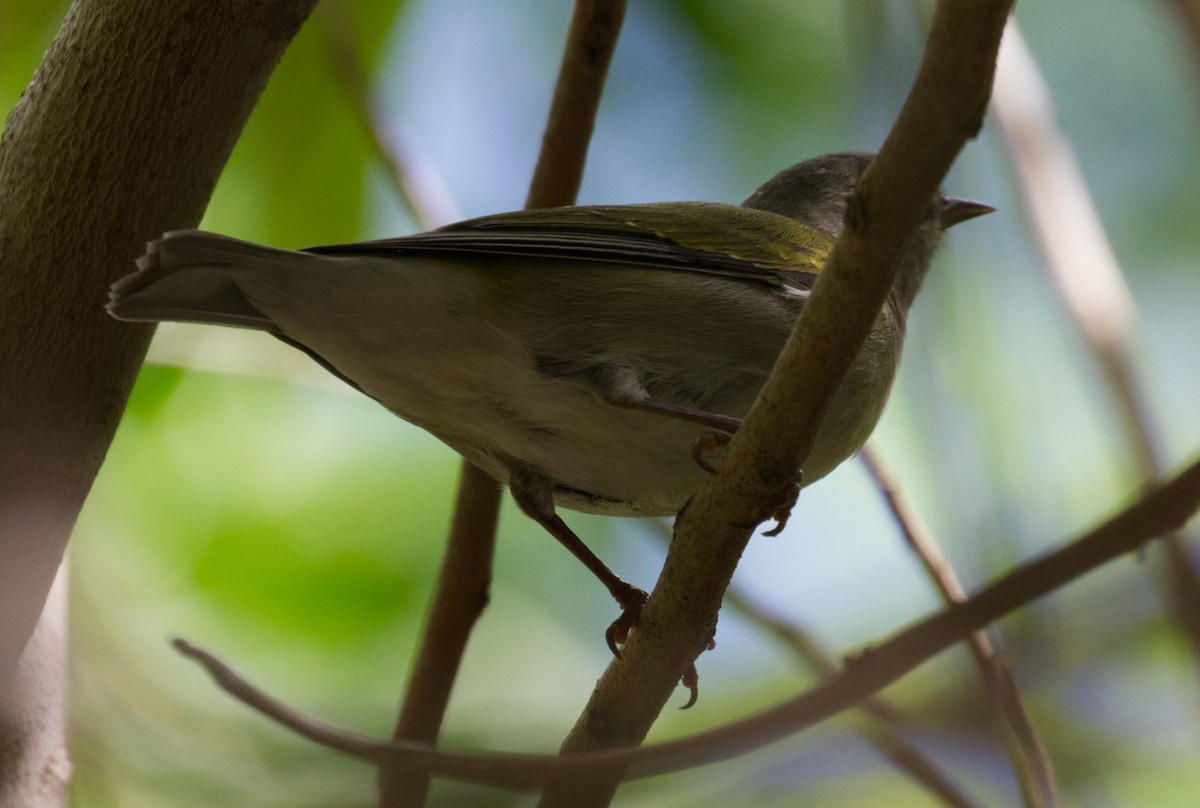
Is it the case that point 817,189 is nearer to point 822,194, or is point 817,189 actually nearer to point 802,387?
point 822,194

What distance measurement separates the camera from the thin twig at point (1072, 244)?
2.04 meters

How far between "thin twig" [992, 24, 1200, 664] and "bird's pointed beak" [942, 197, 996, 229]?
3.52ft

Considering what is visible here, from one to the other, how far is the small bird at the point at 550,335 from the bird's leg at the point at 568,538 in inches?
2.6

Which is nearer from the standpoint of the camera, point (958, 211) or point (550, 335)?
point (550, 335)

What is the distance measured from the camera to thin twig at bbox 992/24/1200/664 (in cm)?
204

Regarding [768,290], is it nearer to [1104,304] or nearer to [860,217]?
[1104,304]

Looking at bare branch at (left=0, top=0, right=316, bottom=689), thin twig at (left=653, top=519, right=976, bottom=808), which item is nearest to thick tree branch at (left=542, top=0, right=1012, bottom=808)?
thin twig at (left=653, top=519, right=976, bottom=808)

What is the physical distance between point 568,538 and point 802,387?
173 centimetres

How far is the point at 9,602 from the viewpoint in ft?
8.89

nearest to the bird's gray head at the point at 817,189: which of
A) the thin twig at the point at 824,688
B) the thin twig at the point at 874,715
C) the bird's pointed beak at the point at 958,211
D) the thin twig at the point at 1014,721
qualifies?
the bird's pointed beak at the point at 958,211

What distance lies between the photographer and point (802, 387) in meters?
2.32

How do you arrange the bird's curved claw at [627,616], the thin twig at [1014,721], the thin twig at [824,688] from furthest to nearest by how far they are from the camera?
the bird's curved claw at [627,616]
the thin twig at [1014,721]
the thin twig at [824,688]

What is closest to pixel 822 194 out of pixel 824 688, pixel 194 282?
pixel 194 282

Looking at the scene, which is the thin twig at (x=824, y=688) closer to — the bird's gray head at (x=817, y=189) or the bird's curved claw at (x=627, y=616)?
the bird's curved claw at (x=627, y=616)
